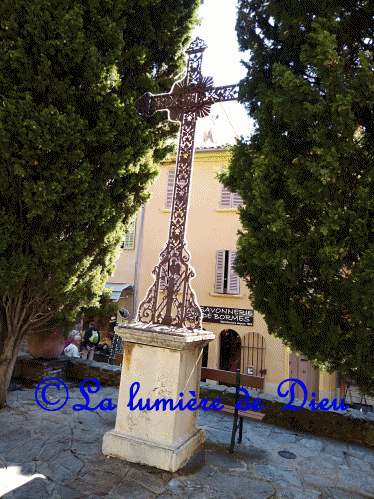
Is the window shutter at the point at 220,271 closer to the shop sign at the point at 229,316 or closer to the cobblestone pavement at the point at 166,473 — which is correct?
the shop sign at the point at 229,316

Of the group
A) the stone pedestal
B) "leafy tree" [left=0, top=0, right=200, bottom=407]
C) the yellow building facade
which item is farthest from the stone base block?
the yellow building facade

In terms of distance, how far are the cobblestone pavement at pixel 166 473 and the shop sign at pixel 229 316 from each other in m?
7.40

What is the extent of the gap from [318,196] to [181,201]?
5.63 feet

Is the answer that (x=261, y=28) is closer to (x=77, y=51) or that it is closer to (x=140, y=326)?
(x=77, y=51)

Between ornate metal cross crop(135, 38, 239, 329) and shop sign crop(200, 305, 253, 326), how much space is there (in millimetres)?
8767

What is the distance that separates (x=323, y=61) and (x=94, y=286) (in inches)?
190

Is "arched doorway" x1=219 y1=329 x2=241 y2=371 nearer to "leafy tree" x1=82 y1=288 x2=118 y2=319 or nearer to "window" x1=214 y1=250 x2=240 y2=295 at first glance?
"window" x1=214 y1=250 x2=240 y2=295

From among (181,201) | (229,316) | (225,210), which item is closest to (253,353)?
(229,316)

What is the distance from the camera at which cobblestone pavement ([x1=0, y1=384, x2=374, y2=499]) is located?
11.1ft

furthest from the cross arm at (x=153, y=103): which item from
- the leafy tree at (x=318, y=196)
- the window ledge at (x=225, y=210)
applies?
the window ledge at (x=225, y=210)

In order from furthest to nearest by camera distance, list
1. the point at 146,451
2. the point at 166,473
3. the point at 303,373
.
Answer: the point at 303,373 → the point at 146,451 → the point at 166,473

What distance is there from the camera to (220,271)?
13.7 metres

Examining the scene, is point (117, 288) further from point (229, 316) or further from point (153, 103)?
point (153, 103)

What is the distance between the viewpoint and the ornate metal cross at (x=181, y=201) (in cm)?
436
